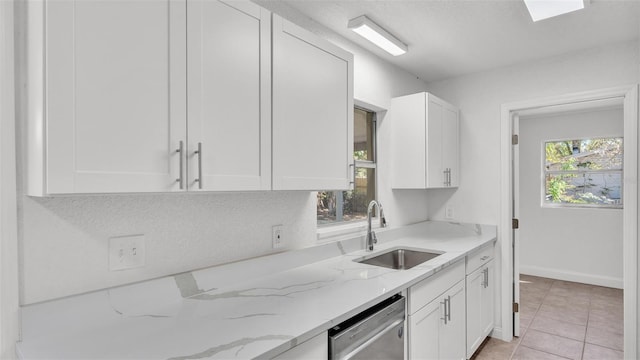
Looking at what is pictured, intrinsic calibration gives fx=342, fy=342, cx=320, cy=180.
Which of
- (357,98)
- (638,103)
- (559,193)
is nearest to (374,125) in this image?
(357,98)

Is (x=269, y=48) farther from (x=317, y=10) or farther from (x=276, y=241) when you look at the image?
(x=276, y=241)

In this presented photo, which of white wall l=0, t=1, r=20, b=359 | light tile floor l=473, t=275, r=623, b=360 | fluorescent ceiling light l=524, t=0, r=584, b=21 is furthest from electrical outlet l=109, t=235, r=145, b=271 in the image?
light tile floor l=473, t=275, r=623, b=360

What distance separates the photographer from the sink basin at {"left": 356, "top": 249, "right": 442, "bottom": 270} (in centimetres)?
244

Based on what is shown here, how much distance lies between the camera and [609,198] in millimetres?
4301

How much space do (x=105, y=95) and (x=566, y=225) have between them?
17.4 ft

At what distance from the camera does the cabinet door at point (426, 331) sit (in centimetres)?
176

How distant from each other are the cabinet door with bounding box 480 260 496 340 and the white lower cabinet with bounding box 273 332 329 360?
193 cm

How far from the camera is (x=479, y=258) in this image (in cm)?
263

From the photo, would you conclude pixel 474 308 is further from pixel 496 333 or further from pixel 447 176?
pixel 447 176

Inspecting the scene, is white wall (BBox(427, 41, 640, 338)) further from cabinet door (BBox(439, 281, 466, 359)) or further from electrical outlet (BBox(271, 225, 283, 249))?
electrical outlet (BBox(271, 225, 283, 249))

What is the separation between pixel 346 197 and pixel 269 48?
140cm

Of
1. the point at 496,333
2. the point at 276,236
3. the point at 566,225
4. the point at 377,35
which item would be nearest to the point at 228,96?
the point at 276,236

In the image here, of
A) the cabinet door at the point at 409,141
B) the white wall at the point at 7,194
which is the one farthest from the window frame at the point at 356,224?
the white wall at the point at 7,194

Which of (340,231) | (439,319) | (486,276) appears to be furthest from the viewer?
(486,276)
